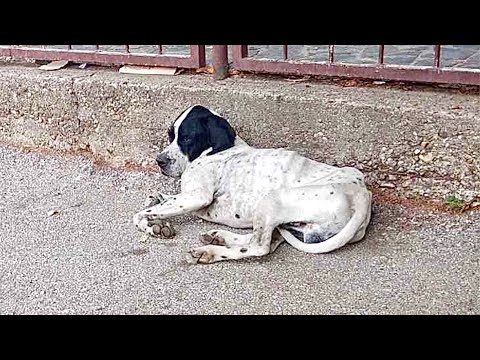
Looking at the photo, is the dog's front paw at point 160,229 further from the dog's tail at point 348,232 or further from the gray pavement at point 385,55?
the gray pavement at point 385,55

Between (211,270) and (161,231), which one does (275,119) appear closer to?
(161,231)

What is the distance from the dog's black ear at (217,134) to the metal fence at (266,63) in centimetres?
43

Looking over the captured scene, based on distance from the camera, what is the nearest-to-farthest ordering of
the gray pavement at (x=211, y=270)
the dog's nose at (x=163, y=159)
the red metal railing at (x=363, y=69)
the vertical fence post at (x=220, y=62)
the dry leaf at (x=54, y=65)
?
the gray pavement at (x=211, y=270)
the red metal railing at (x=363, y=69)
the dog's nose at (x=163, y=159)
the vertical fence post at (x=220, y=62)
the dry leaf at (x=54, y=65)

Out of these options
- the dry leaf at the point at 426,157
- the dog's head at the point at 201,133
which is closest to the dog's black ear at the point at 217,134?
the dog's head at the point at 201,133

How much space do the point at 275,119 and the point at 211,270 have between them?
1.07 metres

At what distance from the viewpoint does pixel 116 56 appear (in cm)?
416

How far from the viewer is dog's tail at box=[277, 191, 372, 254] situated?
9.61ft

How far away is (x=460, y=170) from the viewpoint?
3289mm

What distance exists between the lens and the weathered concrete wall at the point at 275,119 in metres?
3.30

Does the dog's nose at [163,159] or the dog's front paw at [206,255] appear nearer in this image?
the dog's front paw at [206,255]

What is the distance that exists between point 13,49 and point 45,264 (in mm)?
1997

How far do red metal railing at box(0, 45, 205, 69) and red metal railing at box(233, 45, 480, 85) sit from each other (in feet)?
0.89

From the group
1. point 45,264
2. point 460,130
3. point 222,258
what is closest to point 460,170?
point 460,130

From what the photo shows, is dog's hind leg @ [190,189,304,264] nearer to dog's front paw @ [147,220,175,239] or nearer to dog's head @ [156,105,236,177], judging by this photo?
dog's front paw @ [147,220,175,239]
